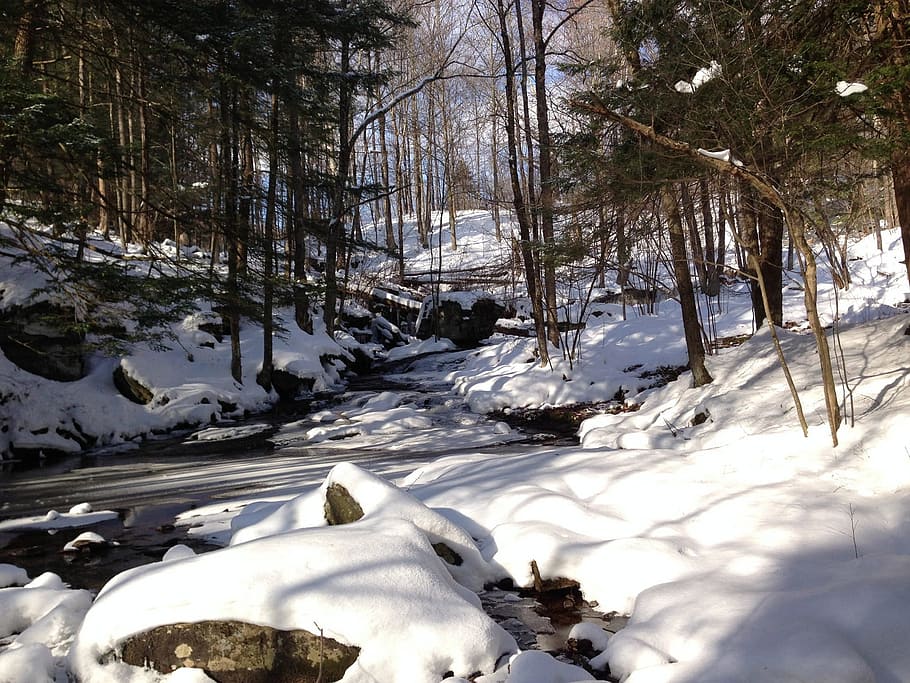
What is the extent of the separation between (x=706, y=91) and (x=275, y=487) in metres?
6.83

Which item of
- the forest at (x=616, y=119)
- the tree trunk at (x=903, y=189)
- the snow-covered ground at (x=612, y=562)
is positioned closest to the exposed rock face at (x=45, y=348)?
the forest at (x=616, y=119)

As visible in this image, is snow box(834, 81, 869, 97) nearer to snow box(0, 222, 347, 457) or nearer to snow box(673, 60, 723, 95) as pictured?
snow box(673, 60, 723, 95)

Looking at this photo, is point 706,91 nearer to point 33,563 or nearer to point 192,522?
point 192,522

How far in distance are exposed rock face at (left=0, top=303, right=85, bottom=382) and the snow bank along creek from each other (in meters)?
2.67

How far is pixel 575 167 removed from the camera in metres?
8.80

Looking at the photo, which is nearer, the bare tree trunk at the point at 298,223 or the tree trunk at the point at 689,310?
the bare tree trunk at the point at 298,223

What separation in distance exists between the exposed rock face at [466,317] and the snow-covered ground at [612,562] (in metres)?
16.6

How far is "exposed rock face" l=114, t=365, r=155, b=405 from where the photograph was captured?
45.7 ft

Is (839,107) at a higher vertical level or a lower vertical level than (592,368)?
higher

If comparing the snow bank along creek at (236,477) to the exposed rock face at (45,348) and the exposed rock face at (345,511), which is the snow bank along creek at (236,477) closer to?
the exposed rock face at (345,511)

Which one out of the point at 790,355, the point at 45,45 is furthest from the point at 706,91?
the point at 45,45

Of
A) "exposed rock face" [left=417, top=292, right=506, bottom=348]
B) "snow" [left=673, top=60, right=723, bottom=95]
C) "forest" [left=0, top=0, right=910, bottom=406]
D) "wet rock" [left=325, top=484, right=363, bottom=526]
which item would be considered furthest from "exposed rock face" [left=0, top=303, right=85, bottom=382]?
"exposed rock face" [left=417, top=292, right=506, bottom=348]

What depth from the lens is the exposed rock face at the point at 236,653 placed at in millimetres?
3090

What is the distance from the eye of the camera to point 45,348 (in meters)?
13.3
